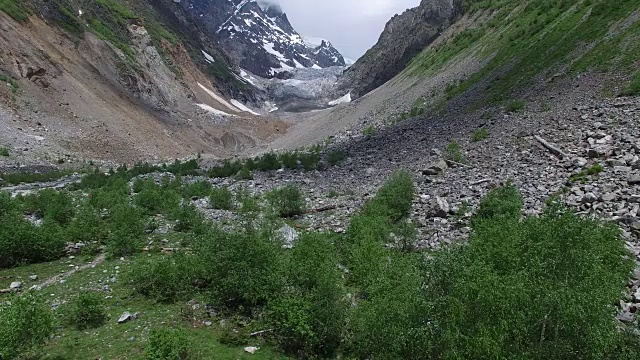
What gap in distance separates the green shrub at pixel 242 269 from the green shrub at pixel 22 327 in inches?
147

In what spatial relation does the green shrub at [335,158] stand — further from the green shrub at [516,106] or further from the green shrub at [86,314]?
the green shrub at [86,314]

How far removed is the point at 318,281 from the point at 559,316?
5.23m

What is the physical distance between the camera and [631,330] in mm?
6875

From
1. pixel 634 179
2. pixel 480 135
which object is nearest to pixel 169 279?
pixel 634 179

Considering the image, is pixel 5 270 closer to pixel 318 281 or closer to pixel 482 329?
pixel 318 281

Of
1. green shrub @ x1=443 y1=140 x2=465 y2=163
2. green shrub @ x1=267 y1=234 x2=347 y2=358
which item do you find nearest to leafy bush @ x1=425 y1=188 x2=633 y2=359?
green shrub @ x1=267 y1=234 x2=347 y2=358

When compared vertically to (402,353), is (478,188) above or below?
below

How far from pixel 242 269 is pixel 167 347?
310 centimetres

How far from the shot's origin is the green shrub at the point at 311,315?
9.57 metres

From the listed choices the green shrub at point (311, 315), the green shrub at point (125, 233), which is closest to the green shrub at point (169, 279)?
the green shrub at point (311, 315)

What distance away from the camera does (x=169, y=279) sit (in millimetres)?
11836

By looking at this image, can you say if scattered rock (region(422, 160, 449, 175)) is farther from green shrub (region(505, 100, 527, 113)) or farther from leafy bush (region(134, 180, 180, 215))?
leafy bush (region(134, 180, 180, 215))

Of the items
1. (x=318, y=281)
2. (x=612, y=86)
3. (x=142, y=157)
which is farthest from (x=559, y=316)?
(x=142, y=157)

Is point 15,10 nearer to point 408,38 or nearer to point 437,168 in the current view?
point 437,168
